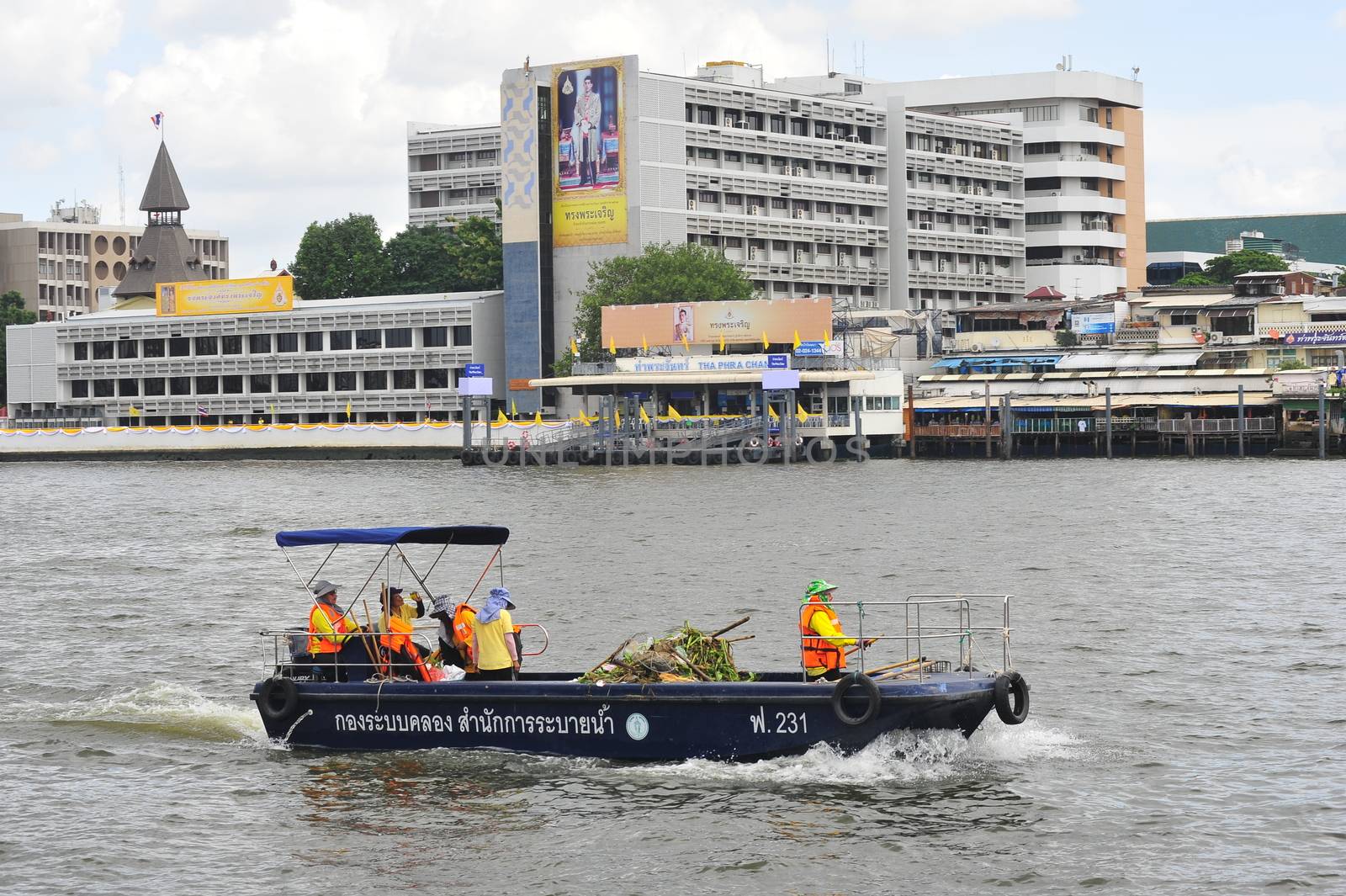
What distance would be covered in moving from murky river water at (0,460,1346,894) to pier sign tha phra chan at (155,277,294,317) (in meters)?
70.6

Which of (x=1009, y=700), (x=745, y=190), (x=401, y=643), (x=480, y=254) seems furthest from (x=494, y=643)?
(x=480, y=254)

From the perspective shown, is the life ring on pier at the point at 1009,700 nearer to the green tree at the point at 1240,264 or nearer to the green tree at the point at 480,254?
the green tree at the point at 480,254

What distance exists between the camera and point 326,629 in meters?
23.4

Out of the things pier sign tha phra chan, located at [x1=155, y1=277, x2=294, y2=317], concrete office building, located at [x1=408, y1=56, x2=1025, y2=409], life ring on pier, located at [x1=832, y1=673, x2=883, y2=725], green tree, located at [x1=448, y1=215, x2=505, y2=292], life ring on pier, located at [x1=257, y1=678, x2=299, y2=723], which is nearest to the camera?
life ring on pier, located at [x1=832, y1=673, x2=883, y2=725]

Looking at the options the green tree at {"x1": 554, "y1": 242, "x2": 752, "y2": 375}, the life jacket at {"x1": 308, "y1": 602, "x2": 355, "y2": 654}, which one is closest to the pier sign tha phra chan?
the green tree at {"x1": 554, "y1": 242, "x2": 752, "y2": 375}

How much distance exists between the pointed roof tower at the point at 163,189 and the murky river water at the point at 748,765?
99606 millimetres

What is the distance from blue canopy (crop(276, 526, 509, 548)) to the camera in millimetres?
23453

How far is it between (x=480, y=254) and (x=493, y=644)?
365ft

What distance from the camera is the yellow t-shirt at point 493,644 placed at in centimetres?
2225

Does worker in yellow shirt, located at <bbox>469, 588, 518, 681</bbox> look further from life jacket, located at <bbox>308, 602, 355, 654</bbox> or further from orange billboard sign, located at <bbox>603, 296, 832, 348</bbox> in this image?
orange billboard sign, located at <bbox>603, 296, 832, 348</bbox>

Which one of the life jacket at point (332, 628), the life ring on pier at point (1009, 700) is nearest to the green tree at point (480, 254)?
the life jacket at point (332, 628)

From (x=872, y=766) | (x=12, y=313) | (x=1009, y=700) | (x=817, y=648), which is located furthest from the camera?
(x=12, y=313)

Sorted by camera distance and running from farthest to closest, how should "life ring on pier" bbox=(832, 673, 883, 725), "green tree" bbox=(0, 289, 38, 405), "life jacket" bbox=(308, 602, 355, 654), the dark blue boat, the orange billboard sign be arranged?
"green tree" bbox=(0, 289, 38, 405), the orange billboard sign, "life jacket" bbox=(308, 602, 355, 654), the dark blue boat, "life ring on pier" bbox=(832, 673, 883, 725)

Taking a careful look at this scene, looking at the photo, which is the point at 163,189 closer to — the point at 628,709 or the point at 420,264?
the point at 420,264
